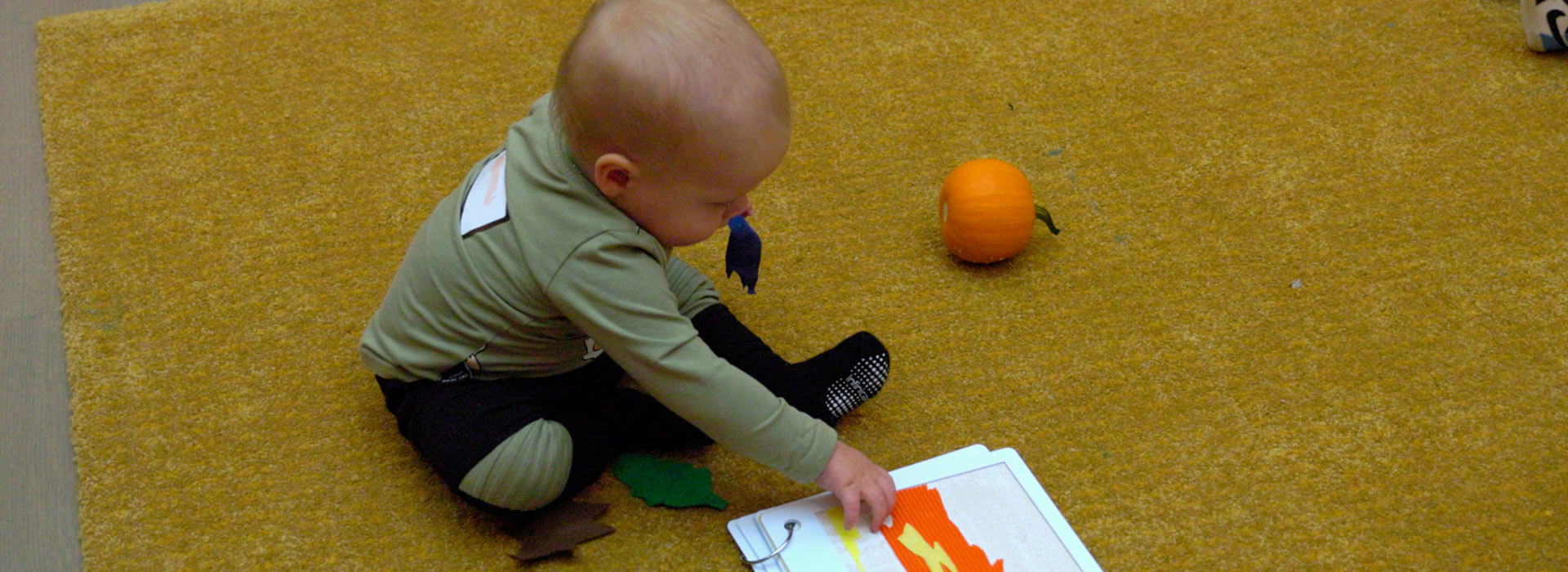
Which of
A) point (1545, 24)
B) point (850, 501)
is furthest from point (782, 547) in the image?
point (1545, 24)

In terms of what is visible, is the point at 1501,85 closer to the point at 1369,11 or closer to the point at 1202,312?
the point at 1369,11

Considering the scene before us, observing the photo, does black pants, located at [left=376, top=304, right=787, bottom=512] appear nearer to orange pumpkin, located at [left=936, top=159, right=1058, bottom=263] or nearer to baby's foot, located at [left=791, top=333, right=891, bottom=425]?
baby's foot, located at [left=791, top=333, right=891, bottom=425]

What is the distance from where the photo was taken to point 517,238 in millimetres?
853

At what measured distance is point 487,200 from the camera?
2.92 feet

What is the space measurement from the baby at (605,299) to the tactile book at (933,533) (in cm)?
3

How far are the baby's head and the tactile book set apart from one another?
0.28 metres

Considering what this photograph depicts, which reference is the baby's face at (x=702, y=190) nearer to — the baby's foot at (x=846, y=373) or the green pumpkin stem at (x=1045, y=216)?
the baby's foot at (x=846, y=373)

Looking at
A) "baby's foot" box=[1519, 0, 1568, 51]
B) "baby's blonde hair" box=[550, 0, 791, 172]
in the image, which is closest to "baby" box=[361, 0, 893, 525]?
"baby's blonde hair" box=[550, 0, 791, 172]

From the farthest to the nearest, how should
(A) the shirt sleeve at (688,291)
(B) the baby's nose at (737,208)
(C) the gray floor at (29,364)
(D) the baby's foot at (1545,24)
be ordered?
1. (D) the baby's foot at (1545,24)
2. (A) the shirt sleeve at (688,291)
3. (C) the gray floor at (29,364)
4. (B) the baby's nose at (737,208)

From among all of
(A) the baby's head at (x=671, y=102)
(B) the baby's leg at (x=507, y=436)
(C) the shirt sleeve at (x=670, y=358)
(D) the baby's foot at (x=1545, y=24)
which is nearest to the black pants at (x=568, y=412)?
(B) the baby's leg at (x=507, y=436)

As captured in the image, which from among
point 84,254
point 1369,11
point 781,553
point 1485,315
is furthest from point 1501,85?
point 84,254

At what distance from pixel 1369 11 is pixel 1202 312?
0.65m

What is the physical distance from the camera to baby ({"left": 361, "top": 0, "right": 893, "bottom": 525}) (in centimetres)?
77

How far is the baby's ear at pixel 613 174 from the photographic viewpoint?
2.61ft
